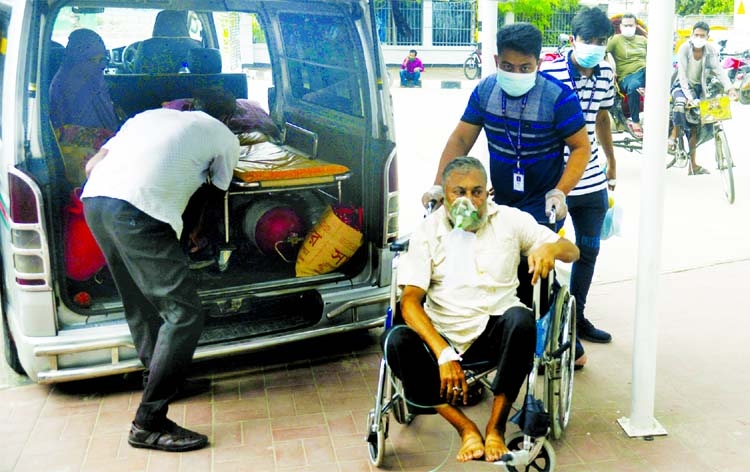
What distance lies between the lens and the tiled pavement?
368cm

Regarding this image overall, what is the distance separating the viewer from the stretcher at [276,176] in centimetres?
441

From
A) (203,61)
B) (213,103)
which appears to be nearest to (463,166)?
(213,103)

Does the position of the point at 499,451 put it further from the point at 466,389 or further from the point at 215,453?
the point at 215,453

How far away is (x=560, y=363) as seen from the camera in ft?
12.1

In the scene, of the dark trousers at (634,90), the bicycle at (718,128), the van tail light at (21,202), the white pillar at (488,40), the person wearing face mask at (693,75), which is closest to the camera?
the van tail light at (21,202)

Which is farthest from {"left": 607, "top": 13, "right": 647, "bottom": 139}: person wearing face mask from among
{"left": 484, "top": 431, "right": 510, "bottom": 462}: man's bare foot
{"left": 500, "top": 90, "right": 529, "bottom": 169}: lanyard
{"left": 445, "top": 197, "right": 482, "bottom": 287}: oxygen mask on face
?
{"left": 484, "top": 431, "right": 510, "bottom": 462}: man's bare foot

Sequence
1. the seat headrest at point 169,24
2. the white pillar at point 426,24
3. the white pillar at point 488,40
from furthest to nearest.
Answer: the white pillar at point 426,24
the seat headrest at point 169,24
the white pillar at point 488,40

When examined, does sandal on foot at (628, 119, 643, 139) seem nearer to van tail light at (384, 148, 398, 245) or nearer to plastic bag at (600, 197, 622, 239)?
plastic bag at (600, 197, 622, 239)

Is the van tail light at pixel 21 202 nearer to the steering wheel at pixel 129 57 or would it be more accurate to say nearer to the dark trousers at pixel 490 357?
the dark trousers at pixel 490 357

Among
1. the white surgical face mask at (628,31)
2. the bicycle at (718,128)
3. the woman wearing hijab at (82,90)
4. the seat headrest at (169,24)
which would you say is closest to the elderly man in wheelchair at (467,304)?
the woman wearing hijab at (82,90)

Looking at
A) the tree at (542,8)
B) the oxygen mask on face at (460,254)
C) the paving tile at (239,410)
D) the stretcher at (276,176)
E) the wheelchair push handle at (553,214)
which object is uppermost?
the tree at (542,8)

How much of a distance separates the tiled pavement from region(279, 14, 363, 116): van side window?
4.75 feet

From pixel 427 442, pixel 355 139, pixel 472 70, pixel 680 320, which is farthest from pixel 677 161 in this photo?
pixel 472 70

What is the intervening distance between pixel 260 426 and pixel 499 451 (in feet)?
4.11
